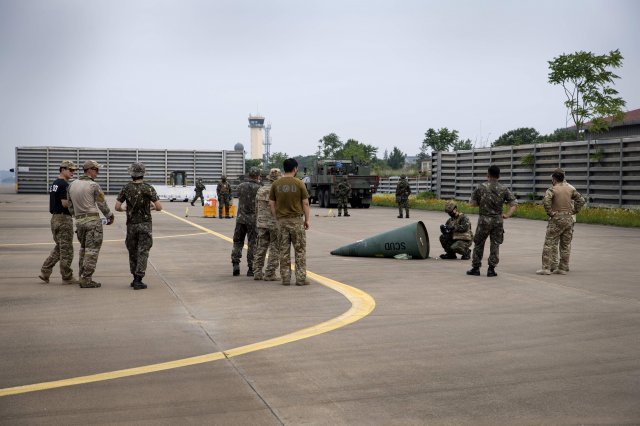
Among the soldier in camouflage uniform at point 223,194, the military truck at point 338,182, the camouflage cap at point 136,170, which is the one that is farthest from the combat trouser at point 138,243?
the military truck at point 338,182

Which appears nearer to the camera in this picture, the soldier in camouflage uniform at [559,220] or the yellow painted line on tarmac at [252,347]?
the yellow painted line on tarmac at [252,347]

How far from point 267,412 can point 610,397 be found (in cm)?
240

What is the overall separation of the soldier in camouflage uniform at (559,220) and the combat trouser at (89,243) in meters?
7.19

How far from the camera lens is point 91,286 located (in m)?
11.3

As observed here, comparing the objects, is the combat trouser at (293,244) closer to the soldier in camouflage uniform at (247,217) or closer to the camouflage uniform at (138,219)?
the soldier in camouflage uniform at (247,217)

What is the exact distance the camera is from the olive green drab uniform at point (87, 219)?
11.2 m

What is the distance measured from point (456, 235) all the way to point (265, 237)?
5101 millimetres

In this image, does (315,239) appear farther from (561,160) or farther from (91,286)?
(561,160)

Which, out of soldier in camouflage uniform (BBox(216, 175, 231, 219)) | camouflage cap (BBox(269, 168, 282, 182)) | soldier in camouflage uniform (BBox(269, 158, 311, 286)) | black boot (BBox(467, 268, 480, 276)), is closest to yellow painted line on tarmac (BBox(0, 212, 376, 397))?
soldier in camouflage uniform (BBox(269, 158, 311, 286))

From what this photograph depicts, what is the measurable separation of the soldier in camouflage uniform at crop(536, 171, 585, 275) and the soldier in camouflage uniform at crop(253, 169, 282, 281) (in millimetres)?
4511

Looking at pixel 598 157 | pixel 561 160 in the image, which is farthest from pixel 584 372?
pixel 561 160

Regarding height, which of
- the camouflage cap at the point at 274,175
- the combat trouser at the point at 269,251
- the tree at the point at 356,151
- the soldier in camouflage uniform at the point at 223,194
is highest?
the tree at the point at 356,151

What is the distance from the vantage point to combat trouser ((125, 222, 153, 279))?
11203mm

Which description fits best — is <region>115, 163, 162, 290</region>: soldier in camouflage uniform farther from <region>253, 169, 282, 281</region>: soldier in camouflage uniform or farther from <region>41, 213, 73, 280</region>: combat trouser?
<region>253, 169, 282, 281</region>: soldier in camouflage uniform
